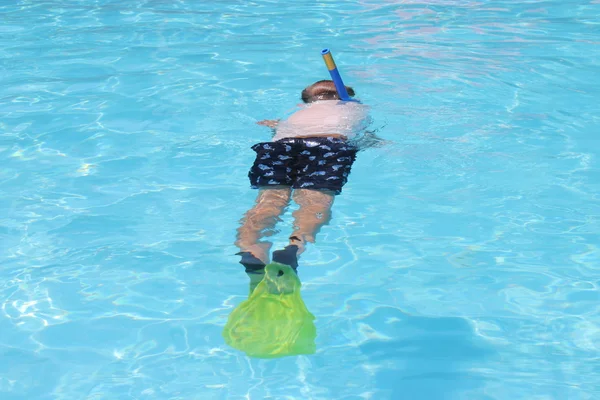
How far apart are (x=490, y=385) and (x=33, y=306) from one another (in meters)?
1.94

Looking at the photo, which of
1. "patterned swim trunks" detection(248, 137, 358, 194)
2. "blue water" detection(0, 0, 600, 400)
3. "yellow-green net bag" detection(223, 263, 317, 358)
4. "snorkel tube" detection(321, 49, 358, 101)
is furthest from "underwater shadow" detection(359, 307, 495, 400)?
"snorkel tube" detection(321, 49, 358, 101)

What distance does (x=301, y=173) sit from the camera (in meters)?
4.02

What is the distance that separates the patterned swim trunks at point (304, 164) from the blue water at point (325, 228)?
21cm

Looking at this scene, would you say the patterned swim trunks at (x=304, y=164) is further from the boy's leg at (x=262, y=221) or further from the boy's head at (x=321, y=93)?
the boy's head at (x=321, y=93)

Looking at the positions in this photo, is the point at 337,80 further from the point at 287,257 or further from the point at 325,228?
the point at 287,257

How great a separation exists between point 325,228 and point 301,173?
31 cm

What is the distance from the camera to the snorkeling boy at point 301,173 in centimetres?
344

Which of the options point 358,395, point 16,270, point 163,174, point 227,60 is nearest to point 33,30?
point 227,60

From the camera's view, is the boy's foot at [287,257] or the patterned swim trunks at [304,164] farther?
the patterned swim trunks at [304,164]

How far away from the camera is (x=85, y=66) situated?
6984 millimetres

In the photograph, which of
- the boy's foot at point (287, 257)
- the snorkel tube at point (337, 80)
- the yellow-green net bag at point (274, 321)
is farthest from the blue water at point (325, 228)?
the snorkel tube at point (337, 80)

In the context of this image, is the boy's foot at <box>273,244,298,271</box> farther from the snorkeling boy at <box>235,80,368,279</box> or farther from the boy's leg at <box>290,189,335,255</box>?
the boy's leg at <box>290,189,335,255</box>

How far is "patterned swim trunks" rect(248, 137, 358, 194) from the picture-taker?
3934mm

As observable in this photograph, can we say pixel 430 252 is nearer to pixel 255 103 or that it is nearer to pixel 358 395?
pixel 358 395
